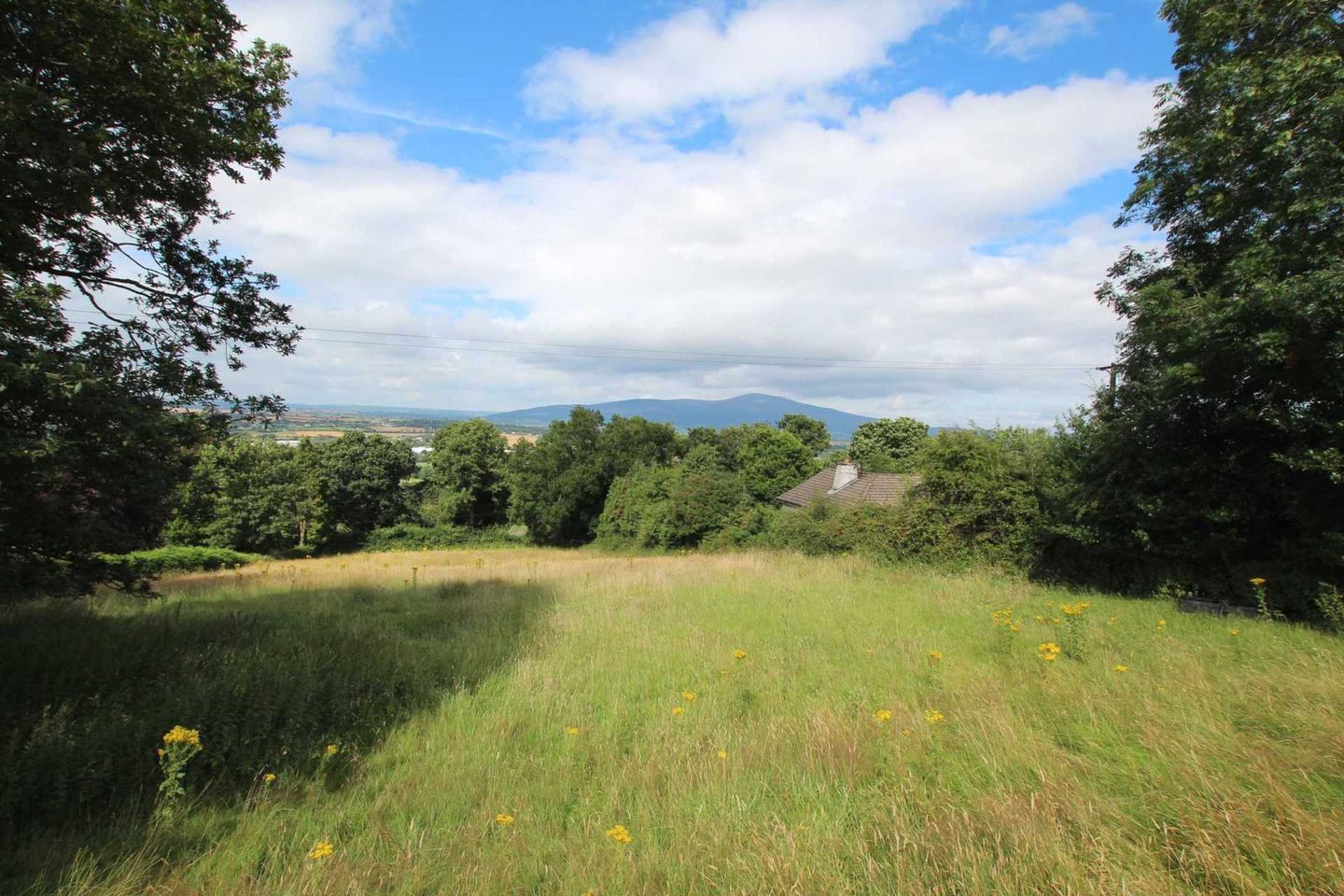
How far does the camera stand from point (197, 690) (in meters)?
4.30

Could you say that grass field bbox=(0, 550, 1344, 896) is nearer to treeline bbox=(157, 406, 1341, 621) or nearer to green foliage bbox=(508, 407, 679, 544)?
treeline bbox=(157, 406, 1341, 621)

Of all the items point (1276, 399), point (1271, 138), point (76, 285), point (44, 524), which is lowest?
point (44, 524)

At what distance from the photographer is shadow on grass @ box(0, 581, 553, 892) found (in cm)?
331

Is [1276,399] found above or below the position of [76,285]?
below

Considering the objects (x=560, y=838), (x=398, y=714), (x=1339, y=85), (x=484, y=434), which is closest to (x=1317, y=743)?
(x=560, y=838)

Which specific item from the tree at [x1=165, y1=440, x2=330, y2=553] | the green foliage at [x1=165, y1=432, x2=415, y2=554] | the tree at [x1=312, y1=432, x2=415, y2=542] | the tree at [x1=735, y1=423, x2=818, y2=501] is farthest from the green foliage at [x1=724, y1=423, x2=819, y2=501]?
the tree at [x1=165, y1=440, x2=330, y2=553]

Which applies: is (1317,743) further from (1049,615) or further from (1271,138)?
(1271,138)

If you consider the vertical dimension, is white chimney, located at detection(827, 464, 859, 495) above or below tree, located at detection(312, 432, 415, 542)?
above

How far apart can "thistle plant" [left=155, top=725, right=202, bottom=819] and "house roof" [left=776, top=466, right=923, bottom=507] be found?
16070mm

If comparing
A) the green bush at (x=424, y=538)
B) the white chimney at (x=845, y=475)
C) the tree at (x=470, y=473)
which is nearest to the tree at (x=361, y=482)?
the green bush at (x=424, y=538)

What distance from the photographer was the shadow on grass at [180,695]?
331 centimetres

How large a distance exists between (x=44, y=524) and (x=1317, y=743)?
381 inches

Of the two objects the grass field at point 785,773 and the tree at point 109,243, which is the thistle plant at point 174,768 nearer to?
the grass field at point 785,773

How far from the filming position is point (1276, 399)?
28.3ft
